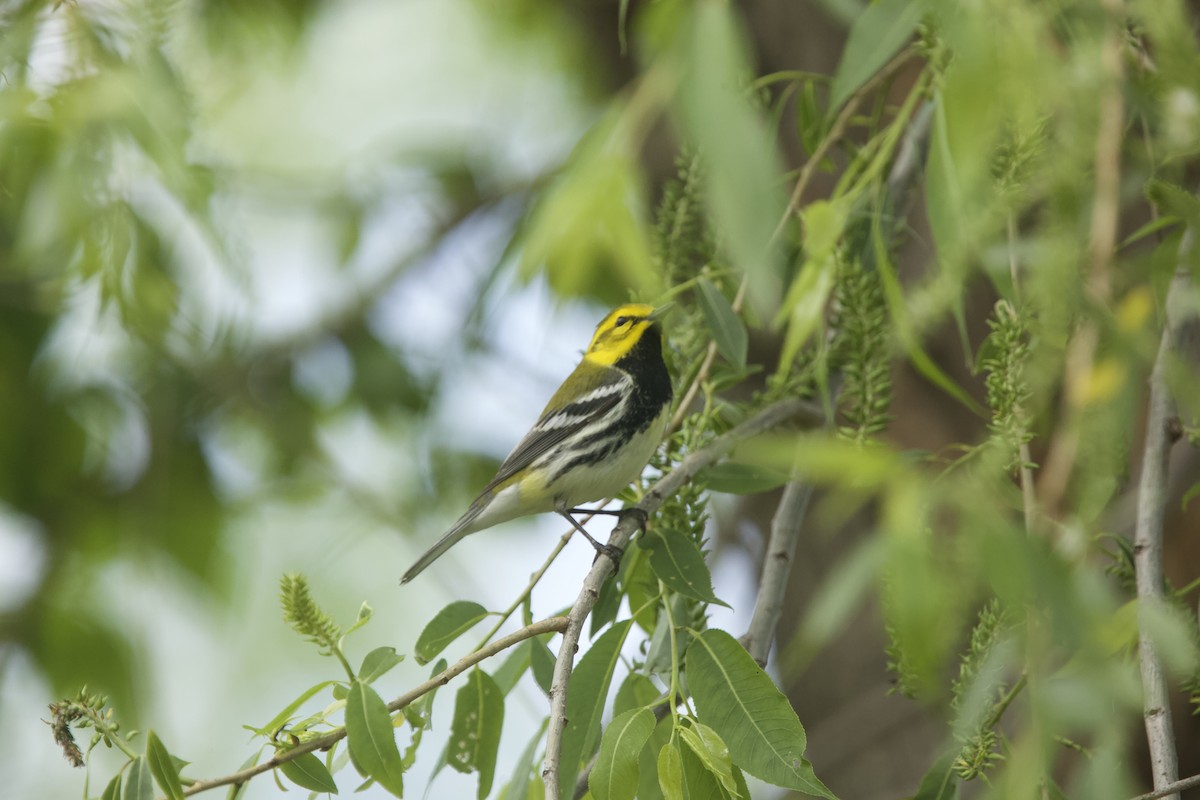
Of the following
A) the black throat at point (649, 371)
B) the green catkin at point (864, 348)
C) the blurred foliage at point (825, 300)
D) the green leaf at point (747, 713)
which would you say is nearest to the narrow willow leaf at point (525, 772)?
the blurred foliage at point (825, 300)

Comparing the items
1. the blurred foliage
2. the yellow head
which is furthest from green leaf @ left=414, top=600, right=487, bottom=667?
the yellow head

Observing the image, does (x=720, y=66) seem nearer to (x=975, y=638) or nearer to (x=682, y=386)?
(x=975, y=638)

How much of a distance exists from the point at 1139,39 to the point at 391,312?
9.59ft

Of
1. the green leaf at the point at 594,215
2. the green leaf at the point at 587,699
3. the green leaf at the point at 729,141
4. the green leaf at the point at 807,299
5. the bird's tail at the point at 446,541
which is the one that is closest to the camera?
the green leaf at the point at 729,141

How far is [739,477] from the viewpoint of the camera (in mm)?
1815

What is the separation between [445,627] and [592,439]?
114cm

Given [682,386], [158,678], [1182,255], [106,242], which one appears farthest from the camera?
[158,678]

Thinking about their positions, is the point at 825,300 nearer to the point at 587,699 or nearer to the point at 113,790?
the point at 587,699

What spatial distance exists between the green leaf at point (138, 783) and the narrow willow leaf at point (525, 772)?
0.60 metres

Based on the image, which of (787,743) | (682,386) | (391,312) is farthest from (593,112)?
(787,743)

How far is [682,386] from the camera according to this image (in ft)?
6.95

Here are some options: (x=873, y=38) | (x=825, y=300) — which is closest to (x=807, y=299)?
(x=825, y=300)

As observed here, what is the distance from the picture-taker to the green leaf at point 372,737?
1281 millimetres

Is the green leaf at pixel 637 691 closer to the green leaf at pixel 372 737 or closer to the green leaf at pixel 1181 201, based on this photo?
the green leaf at pixel 372 737
